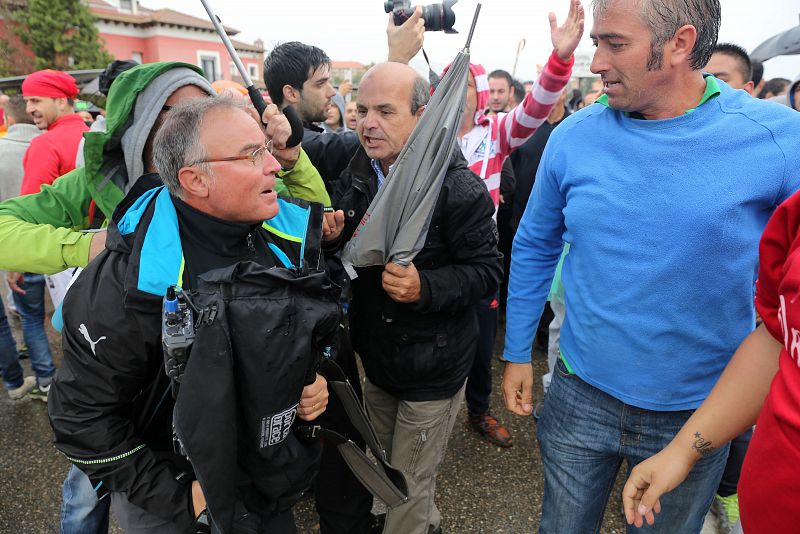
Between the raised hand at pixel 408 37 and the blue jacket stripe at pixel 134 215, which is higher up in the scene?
the raised hand at pixel 408 37

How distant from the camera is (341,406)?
6.28 feet

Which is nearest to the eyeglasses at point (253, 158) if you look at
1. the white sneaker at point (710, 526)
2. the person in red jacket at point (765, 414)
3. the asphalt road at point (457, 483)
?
the person in red jacket at point (765, 414)

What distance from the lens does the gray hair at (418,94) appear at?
6.76ft

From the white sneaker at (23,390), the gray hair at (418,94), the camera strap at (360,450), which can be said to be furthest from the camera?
the white sneaker at (23,390)

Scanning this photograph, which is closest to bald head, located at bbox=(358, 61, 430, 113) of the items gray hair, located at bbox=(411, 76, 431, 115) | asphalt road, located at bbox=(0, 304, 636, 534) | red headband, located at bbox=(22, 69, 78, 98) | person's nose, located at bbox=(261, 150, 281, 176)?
gray hair, located at bbox=(411, 76, 431, 115)

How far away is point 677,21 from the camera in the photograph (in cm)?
134

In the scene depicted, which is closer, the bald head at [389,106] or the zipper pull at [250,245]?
the zipper pull at [250,245]

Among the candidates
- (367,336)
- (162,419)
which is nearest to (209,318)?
(162,419)

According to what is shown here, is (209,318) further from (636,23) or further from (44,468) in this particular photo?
(44,468)

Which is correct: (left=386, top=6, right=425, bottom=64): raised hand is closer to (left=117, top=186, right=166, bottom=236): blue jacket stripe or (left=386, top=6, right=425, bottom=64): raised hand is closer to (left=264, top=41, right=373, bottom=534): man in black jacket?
(left=264, top=41, right=373, bottom=534): man in black jacket

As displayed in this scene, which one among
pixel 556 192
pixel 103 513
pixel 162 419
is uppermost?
pixel 556 192

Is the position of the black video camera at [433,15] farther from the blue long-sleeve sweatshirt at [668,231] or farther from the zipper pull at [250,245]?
the zipper pull at [250,245]

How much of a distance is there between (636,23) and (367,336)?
1484mm

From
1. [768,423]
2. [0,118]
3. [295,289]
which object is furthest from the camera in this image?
[0,118]
